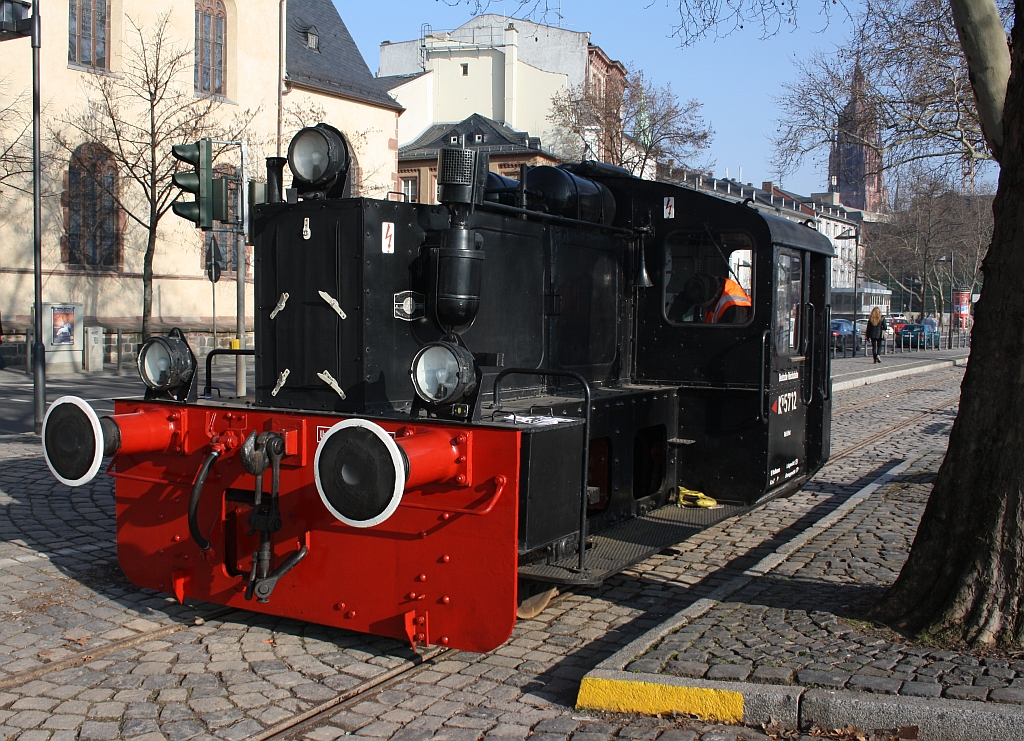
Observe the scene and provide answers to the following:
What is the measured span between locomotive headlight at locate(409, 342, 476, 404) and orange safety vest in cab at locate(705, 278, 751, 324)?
10.5 ft

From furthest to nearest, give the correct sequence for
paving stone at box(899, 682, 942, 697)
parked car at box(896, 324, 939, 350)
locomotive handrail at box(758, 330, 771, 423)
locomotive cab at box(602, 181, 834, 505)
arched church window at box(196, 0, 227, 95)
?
1. parked car at box(896, 324, 939, 350)
2. arched church window at box(196, 0, 227, 95)
3. locomotive cab at box(602, 181, 834, 505)
4. locomotive handrail at box(758, 330, 771, 423)
5. paving stone at box(899, 682, 942, 697)

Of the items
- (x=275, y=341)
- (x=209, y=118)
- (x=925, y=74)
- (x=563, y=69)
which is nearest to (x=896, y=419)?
(x=925, y=74)

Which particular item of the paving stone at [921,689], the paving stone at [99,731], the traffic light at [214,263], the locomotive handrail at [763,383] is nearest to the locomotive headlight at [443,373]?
the paving stone at [99,731]

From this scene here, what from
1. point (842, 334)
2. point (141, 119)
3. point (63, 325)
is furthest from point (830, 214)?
point (63, 325)

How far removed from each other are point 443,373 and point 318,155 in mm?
1692

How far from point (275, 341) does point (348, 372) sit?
59cm

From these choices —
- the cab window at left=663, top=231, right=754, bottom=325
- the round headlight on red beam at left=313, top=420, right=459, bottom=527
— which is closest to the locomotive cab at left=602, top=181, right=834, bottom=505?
the cab window at left=663, top=231, right=754, bottom=325

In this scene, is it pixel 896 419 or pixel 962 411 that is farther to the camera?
pixel 896 419

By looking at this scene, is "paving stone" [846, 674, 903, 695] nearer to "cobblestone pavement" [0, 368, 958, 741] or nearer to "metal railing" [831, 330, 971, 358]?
"cobblestone pavement" [0, 368, 958, 741]

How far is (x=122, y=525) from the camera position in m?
5.62

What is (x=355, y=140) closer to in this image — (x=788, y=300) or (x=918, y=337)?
(x=918, y=337)

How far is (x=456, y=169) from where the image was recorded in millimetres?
5141

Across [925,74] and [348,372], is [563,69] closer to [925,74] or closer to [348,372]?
[925,74]

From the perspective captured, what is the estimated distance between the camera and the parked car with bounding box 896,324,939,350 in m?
43.6
